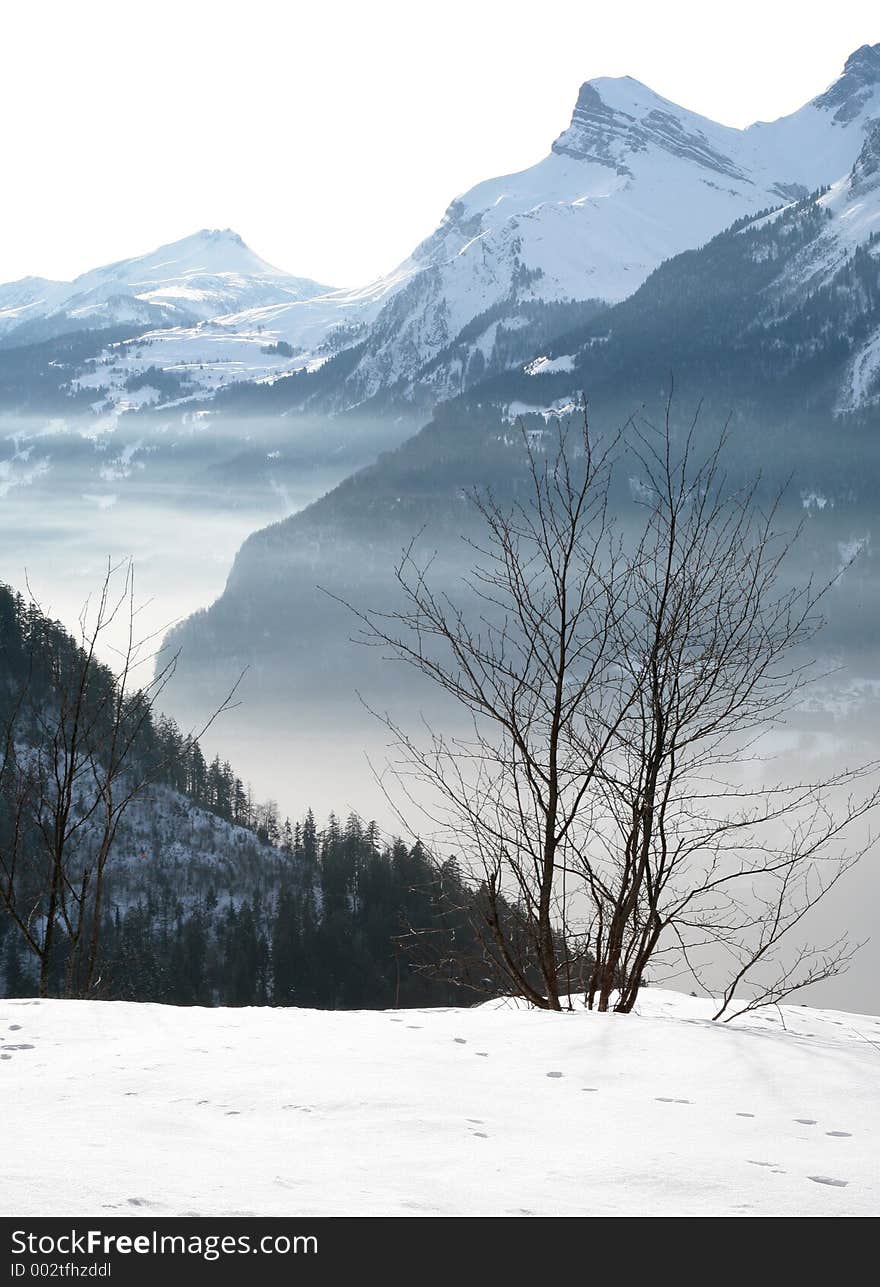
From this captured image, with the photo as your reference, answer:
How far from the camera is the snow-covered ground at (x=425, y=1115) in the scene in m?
3.58

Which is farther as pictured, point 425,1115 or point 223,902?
point 223,902

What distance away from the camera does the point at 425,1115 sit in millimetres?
4500

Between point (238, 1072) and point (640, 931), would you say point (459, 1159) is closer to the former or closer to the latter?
point (238, 1072)

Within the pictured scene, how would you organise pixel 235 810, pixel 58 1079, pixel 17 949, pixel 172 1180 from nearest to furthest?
pixel 172 1180 → pixel 58 1079 → pixel 17 949 → pixel 235 810

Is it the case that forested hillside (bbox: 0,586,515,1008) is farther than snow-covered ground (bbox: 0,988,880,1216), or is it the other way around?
forested hillside (bbox: 0,586,515,1008)

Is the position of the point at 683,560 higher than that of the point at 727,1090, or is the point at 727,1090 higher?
the point at 683,560

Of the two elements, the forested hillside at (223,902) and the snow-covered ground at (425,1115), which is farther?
the forested hillside at (223,902)

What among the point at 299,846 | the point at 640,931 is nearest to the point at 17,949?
the point at 299,846

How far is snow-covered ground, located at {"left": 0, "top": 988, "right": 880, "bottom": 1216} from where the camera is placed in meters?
3.58

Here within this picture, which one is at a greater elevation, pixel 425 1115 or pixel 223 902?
pixel 425 1115

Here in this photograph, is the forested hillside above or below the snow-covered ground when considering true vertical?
below

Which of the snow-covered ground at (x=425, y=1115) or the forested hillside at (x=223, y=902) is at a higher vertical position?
the snow-covered ground at (x=425, y=1115)

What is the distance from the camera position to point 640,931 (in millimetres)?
8117
